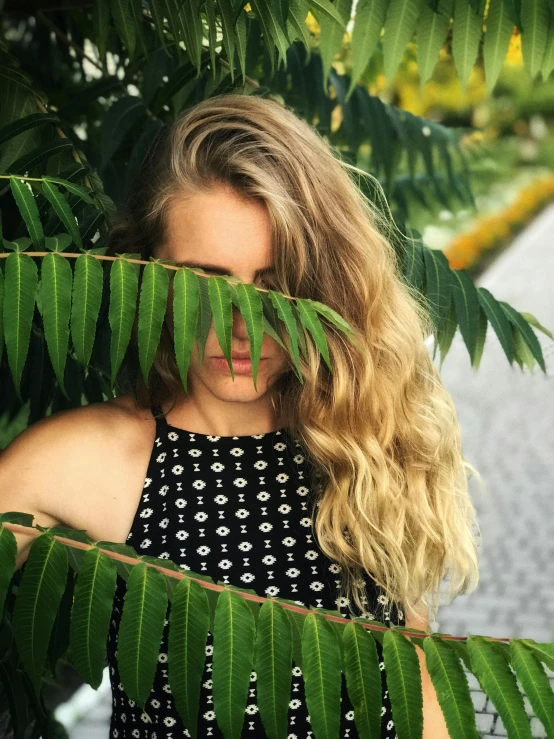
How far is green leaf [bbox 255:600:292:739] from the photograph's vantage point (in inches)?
37.2

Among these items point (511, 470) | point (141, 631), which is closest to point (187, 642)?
point (141, 631)

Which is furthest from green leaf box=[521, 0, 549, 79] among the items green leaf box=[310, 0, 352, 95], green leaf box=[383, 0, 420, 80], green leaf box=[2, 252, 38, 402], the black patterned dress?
green leaf box=[2, 252, 38, 402]

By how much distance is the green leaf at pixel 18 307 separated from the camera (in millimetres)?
1010

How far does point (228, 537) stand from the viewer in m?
1.44

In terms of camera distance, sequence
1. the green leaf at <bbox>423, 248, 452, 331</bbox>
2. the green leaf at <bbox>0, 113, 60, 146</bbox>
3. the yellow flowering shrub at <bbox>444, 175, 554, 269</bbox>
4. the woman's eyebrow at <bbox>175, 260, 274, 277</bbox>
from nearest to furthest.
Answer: the woman's eyebrow at <bbox>175, 260, 274, 277</bbox> < the green leaf at <bbox>0, 113, 60, 146</bbox> < the green leaf at <bbox>423, 248, 452, 331</bbox> < the yellow flowering shrub at <bbox>444, 175, 554, 269</bbox>

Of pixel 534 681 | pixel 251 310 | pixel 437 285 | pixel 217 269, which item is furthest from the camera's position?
pixel 437 285

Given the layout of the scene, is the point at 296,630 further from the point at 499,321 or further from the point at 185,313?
the point at 499,321

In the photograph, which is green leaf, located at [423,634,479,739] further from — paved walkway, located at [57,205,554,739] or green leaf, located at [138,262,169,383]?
paved walkway, located at [57,205,554,739]

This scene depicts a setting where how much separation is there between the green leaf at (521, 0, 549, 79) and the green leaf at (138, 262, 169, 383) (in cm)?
77

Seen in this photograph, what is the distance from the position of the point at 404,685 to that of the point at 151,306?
50 cm

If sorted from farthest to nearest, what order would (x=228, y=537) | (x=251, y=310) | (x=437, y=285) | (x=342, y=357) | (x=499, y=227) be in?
(x=499, y=227) < (x=437, y=285) < (x=342, y=357) < (x=228, y=537) < (x=251, y=310)

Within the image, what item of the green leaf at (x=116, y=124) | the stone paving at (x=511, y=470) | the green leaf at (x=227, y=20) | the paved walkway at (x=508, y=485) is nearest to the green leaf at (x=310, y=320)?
the green leaf at (x=227, y=20)

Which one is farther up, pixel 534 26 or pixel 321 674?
pixel 534 26

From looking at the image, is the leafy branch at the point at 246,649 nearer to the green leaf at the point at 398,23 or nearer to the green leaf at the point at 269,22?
the green leaf at the point at 269,22
